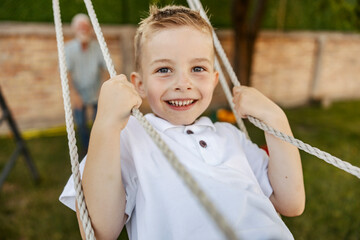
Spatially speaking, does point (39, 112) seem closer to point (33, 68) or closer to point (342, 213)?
point (33, 68)

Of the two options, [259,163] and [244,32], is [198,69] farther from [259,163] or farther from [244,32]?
[244,32]

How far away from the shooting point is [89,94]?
3047 mm

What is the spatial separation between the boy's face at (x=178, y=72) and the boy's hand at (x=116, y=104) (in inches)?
5.2

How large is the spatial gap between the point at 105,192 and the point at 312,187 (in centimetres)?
231

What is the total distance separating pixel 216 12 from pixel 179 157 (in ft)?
14.5

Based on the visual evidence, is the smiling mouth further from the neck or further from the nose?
the neck

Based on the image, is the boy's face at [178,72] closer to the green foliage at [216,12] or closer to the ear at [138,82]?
the ear at [138,82]

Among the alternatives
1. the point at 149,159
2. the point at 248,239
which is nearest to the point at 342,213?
the point at 248,239

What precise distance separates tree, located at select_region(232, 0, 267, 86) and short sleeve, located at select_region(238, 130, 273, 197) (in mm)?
3146

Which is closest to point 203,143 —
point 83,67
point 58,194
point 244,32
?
point 58,194

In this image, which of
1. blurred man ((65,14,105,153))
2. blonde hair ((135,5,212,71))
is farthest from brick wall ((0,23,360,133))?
blonde hair ((135,5,212,71))

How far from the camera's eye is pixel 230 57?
4.81 meters

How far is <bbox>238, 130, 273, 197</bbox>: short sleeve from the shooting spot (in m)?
0.95

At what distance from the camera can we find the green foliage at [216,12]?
10.9 feet
